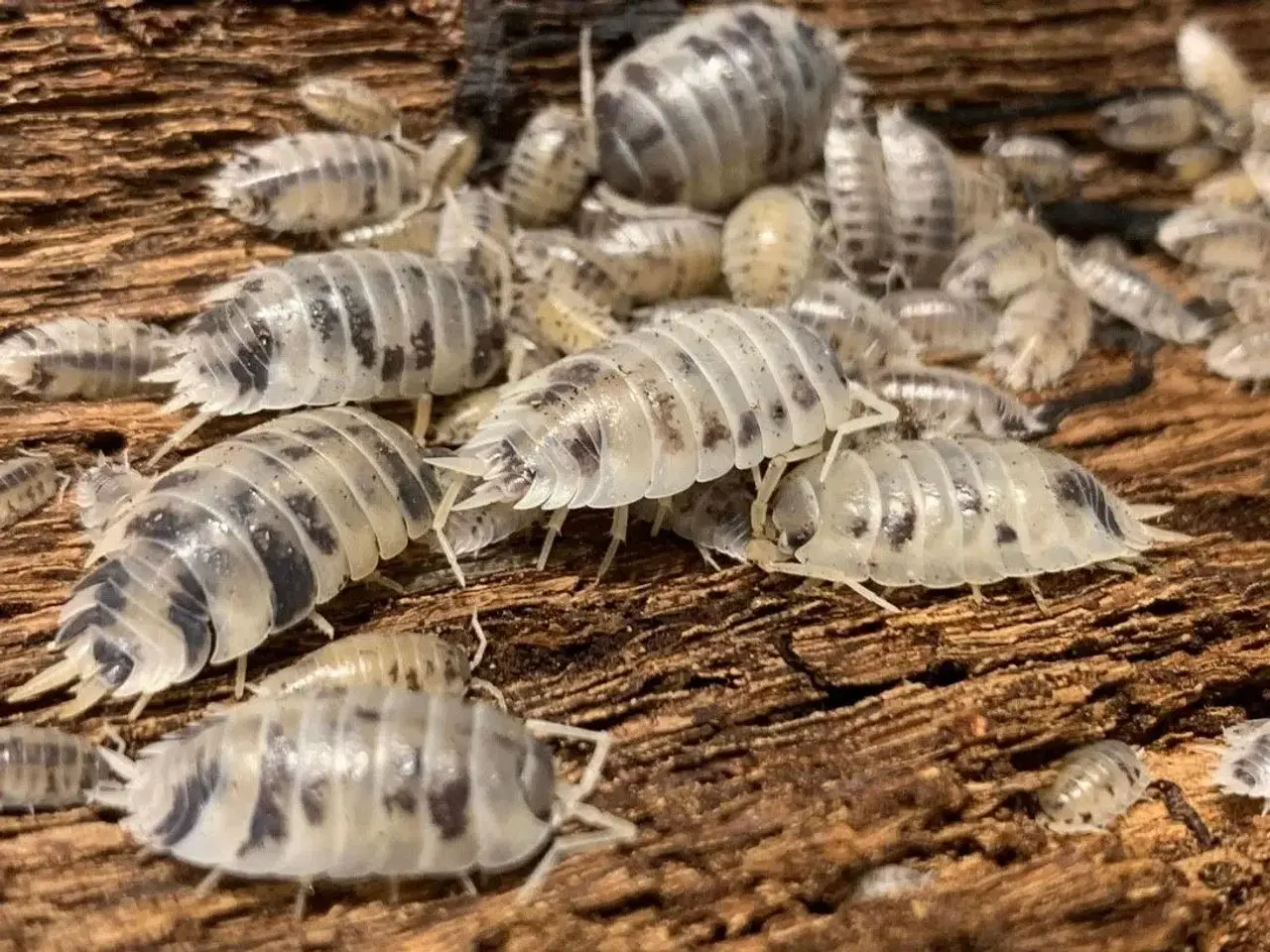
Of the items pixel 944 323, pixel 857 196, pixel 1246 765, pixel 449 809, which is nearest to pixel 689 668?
pixel 449 809

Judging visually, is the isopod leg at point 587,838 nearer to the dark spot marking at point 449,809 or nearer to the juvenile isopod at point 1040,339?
the dark spot marking at point 449,809

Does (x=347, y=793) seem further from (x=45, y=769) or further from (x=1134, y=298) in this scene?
(x=1134, y=298)

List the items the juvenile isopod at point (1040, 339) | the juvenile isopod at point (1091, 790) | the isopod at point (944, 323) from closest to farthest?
the juvenile isopod at point (1091, 790)
the juvenile isopod at point (1040, 339)
the isopod at point (944, 323)

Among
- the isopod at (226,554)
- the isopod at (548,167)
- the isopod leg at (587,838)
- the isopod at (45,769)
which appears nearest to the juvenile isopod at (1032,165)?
the isopod at (548,167)

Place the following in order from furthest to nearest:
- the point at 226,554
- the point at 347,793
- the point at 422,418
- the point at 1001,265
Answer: the point at 1001,265 < the point at 422,418 < the point at 226,554 < the point at 347,793

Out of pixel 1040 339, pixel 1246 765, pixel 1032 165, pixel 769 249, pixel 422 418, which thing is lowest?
pixel 1246 765

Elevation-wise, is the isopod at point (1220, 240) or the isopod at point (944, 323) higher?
the isopod at point (1220, 240)

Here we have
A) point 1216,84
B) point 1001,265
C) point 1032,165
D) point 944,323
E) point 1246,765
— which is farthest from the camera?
point 1216,84
